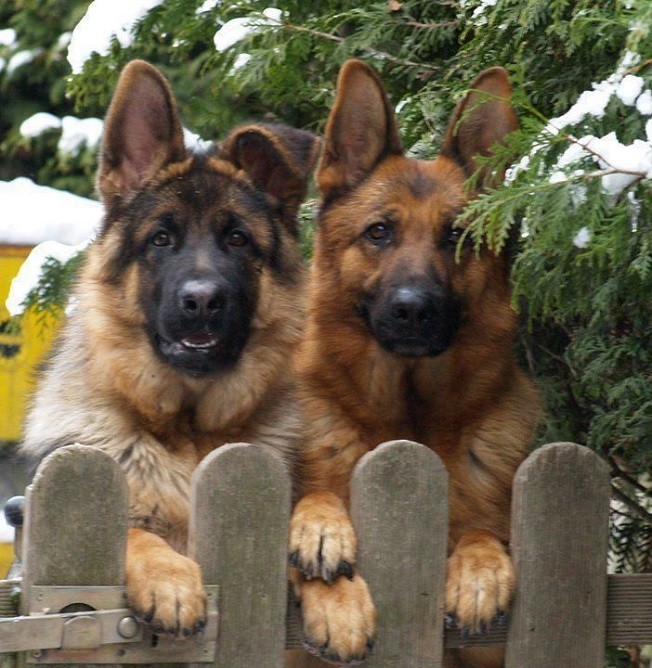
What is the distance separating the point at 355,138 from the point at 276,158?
0.41 meters

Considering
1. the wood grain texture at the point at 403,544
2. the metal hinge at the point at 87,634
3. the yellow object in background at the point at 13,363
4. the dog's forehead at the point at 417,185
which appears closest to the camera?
the metal hinge at the point at 87,634

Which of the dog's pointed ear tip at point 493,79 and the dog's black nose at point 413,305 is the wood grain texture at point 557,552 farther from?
the dog's pointed ear tip at point 493,79

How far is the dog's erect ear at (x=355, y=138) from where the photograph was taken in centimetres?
411

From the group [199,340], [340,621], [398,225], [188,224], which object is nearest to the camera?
[340,621]

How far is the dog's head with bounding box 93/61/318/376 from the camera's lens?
3596 mm

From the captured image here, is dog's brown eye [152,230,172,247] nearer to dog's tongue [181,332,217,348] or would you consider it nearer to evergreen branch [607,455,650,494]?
dog's tongue [181,332,217,348]

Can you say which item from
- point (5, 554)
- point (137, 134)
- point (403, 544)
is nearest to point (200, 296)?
point (137, 134)

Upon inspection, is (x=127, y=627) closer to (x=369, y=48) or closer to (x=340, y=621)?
(x=340, y=621)

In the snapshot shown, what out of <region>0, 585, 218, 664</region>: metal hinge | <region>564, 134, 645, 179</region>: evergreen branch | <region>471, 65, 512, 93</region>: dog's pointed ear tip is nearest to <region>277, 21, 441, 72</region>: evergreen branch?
<region>471, 65, 512, 93</region>: dog's pointed ear tip

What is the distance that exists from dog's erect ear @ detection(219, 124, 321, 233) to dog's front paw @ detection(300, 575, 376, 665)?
1.58 m

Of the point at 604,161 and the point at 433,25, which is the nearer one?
the point at 604,161

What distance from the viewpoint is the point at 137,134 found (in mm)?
3793

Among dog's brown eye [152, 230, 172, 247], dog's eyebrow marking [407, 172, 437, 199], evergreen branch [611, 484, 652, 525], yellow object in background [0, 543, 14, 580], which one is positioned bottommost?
yellow object in background [0, 543, 14, 580]

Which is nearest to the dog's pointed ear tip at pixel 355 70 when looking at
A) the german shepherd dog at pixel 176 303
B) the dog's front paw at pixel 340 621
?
the german shepherd dog at pixel 176 303
